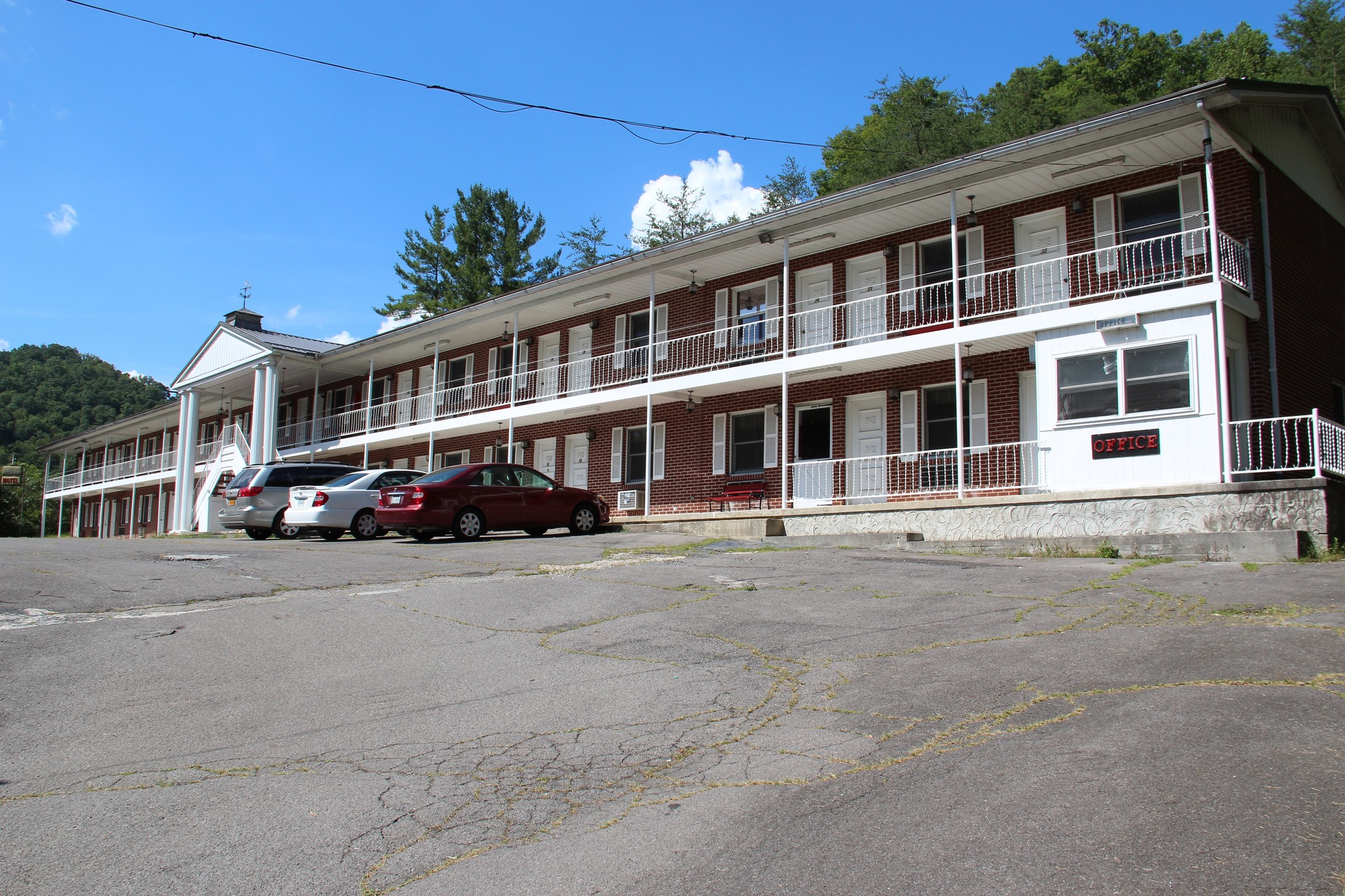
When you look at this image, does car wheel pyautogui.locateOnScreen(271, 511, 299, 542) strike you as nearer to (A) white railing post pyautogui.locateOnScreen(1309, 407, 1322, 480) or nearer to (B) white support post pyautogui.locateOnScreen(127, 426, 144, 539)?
(A) white railing post pyautogui.locateOnScreen(1309, 407, 1322, 480)

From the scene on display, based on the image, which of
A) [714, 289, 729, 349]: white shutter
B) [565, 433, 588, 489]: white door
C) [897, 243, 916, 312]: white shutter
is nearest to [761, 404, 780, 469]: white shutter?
[714, 289, 729, 349]: white shutter

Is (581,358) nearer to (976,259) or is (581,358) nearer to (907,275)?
(907,275)

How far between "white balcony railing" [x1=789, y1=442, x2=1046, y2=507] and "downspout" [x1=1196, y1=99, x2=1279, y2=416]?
3.54 metres

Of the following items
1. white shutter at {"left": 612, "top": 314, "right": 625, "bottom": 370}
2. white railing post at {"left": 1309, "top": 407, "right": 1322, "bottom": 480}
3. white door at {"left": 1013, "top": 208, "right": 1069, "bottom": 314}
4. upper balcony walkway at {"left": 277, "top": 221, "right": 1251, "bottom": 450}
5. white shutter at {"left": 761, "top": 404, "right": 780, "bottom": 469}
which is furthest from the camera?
white shutter at {"left": 612, "top": 314, "right": 625, "bottom": 370}

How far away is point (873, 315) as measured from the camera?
19.3 m

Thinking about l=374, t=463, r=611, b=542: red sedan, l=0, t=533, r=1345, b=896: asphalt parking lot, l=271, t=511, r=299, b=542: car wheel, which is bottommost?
l=0, t=533, r=1345, b=896: asphalt parking lot

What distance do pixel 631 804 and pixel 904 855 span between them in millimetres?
1236

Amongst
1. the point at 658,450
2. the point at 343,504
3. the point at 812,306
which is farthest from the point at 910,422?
the point at 343,504

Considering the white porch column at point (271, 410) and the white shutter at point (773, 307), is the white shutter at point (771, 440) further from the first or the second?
the white porch column at point (271, 410)

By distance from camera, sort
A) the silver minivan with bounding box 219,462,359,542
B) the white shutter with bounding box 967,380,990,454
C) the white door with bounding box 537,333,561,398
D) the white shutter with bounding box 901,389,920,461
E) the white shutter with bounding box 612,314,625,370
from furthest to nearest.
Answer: the white door with bounding box 537,333,561,398 → the white shutter with bounding box 612,314,625,370 → the silver minivan with bounding box 219,462,359,542 → the white shutter with bounding box 901,389,920,461 → the white shutter with bounding box 967,380,990,454

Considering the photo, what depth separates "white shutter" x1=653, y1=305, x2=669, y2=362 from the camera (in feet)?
76.1

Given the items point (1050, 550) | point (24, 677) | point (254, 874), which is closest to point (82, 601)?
point (24, 677)

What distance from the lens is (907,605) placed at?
8.43 meters

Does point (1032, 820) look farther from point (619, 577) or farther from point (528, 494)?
point (528, 494)
